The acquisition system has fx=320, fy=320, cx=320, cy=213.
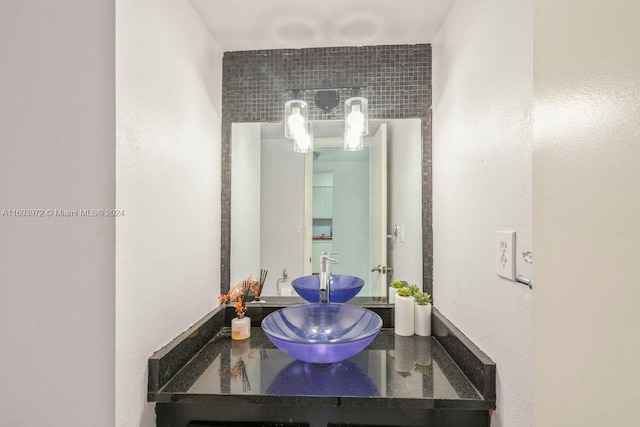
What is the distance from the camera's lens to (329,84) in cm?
142

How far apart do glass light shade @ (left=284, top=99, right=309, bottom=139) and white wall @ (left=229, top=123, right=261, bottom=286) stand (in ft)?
0.48

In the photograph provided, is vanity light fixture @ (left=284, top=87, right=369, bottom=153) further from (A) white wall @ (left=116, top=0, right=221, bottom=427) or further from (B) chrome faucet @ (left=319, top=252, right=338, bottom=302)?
(B) chrome faucet @ (left=319, top=252, right=338, bottom=302)

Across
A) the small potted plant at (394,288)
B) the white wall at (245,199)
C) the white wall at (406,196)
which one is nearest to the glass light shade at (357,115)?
the white wall at (406,196)

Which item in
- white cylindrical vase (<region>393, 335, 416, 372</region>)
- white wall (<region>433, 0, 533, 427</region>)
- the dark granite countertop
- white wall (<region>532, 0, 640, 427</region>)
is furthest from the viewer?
white cylindrical vase (<region>393, 335, 416, 372</region>)

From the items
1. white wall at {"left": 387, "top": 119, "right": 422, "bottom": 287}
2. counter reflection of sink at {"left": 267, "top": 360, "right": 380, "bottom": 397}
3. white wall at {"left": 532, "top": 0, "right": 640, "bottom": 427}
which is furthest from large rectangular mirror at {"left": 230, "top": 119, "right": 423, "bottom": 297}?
white wall at {"left": 532, "top": 0, "right": 640, "bottom": 427}

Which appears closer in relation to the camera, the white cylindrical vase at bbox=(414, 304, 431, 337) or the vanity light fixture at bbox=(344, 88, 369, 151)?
the white cylindrical vase at bbox=(414, 304, 431, 337)

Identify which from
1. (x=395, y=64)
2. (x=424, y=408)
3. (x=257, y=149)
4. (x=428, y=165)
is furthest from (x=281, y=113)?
(x=424, y=408)

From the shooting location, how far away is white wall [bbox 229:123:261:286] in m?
1.46

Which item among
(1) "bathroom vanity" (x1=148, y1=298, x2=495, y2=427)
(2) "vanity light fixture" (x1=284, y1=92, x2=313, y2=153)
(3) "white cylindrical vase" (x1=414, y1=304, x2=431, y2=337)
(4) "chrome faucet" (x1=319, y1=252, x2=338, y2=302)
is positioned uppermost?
(2) "vanity light fixture" (x1=284, y1=92, x2=313, y2=153)

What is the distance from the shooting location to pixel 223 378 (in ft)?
3.15

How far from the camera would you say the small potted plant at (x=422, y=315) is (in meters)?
1.27

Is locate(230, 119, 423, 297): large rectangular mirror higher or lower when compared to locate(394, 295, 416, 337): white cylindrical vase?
higher

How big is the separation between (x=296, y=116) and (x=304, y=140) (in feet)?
0.36
